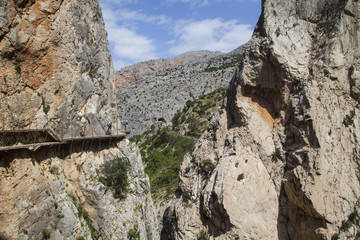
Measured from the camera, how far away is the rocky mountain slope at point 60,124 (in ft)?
52.2

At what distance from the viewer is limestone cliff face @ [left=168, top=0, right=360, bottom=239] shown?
670 inches

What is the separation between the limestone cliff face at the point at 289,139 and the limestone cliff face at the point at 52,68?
34.5 ft

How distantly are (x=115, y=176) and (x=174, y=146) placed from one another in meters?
29.2

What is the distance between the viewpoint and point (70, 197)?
1858 cm

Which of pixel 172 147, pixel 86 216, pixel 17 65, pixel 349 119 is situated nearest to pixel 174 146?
pixel 172 147

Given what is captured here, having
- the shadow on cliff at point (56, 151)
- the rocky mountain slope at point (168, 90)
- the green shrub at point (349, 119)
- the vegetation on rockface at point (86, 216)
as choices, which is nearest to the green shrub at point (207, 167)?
the shadow on cliff at point (56, 151)

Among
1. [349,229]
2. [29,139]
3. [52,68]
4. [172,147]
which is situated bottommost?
[349,229]

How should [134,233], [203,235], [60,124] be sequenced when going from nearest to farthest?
[60,124]
[203,235]
[134,233]

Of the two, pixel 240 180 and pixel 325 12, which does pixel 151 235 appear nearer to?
pixel 240 180


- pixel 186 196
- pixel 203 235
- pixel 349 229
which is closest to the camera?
pixel 349 229

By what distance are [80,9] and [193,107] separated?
47129 millimetres

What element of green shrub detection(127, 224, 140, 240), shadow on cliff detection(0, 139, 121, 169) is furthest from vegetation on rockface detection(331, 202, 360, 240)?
shadow on cliff detection(0, 139, 121, 169)

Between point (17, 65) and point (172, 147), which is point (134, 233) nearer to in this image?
point (17, 65)

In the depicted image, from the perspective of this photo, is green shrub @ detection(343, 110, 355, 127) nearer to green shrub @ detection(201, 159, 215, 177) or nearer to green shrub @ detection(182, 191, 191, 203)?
green shrub @ detection(201, 159, 215, 177)
